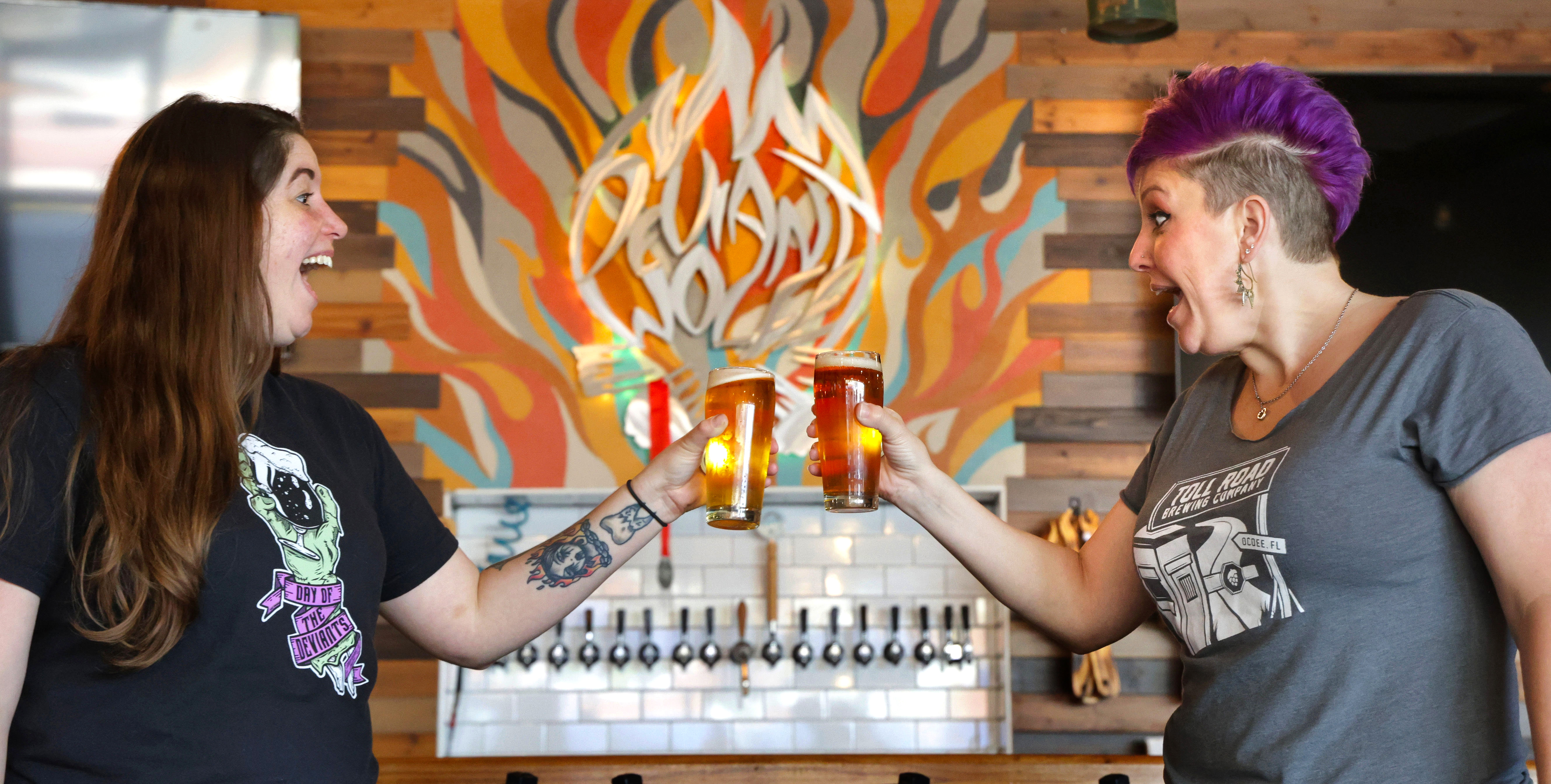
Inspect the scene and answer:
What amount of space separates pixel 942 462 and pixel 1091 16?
1366mm

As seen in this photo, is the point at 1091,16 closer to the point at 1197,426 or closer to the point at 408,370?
the point at 1197,426

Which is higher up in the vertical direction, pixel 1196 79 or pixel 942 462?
pixel 1196 79

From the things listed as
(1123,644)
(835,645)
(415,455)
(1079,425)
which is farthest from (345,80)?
(1123,644)

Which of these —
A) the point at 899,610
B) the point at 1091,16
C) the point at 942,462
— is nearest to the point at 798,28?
the point at 1091,16

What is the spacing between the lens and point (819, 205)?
3.59 metres

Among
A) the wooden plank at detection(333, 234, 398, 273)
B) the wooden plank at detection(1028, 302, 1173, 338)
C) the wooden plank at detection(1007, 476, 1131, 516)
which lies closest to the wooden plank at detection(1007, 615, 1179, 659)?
the wooden plank at detection(1007, 476, 1131, 516)

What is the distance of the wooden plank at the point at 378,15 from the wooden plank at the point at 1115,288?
2.14 metres

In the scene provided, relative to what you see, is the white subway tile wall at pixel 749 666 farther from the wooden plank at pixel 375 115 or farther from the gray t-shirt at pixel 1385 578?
the gray t-shirt at pixel 1385 578

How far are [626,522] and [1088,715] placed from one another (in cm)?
213

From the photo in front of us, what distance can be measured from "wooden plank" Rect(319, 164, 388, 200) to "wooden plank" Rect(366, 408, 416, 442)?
558 mm

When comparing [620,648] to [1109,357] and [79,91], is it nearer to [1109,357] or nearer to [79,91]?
[1109,357]

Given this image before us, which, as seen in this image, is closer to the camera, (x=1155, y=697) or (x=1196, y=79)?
(x=1196, y=79)

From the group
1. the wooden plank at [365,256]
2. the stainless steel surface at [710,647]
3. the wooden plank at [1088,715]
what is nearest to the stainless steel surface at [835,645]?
the stainless steel surface at [710,647]

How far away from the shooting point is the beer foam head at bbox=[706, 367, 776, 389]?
1.68 metres
